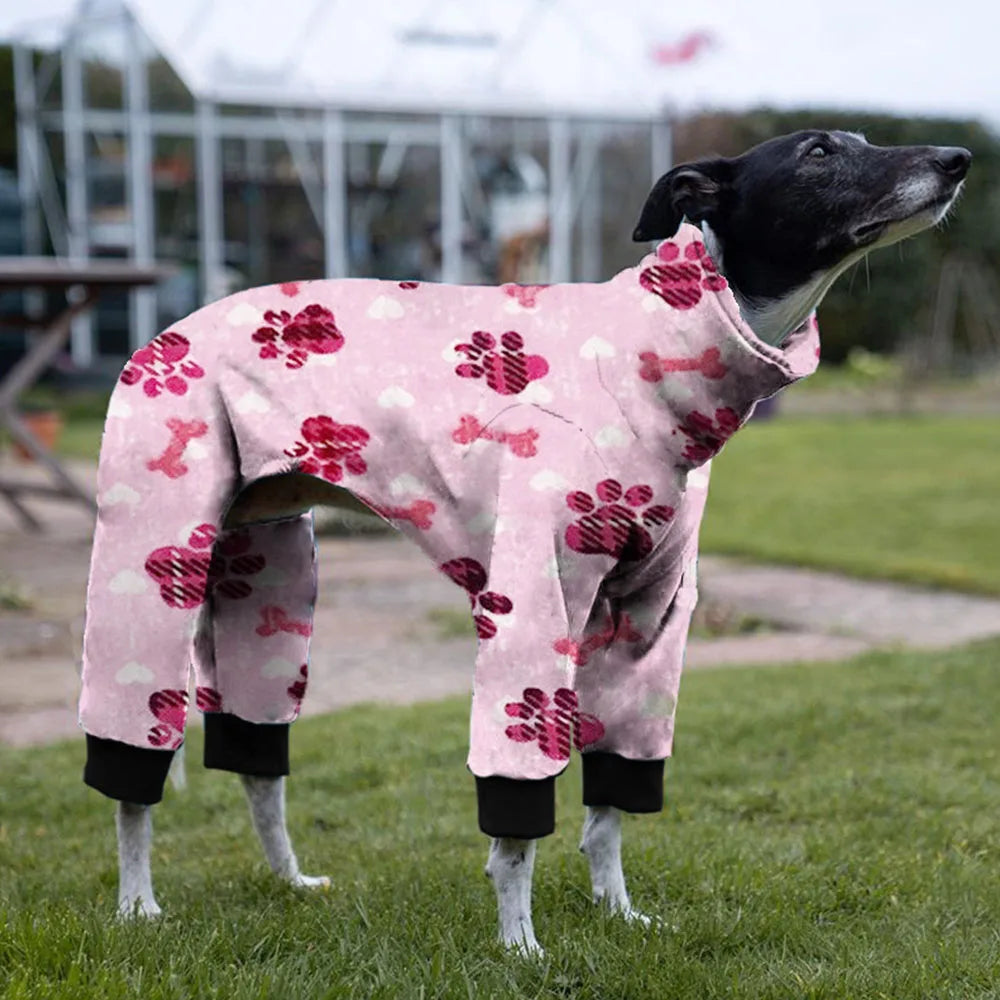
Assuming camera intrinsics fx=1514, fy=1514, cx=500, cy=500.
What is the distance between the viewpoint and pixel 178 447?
278 cm

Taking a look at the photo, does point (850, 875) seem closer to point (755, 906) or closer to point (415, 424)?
point (755, 906)

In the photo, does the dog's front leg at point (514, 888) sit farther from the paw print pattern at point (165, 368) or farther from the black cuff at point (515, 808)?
the paw print pattern at point (165, 368)

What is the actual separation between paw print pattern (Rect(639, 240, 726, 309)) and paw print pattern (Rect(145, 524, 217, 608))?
0.93m

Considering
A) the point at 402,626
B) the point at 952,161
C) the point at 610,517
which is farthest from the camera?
the point at 402,626

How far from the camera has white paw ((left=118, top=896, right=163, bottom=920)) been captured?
288 cm

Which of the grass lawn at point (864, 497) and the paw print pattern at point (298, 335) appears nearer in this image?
the paw print pattern at point (298, 335)

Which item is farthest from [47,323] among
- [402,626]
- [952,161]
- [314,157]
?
[952,161]

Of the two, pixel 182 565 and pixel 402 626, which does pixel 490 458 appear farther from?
pixel 402 626

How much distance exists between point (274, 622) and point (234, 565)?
15 cm

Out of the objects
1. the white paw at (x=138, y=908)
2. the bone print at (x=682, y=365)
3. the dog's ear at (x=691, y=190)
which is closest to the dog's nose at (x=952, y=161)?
the dog's ear at (x=691, y=190)

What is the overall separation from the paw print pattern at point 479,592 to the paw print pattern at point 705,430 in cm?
41

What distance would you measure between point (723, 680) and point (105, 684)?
292cm

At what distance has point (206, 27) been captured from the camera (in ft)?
41.6

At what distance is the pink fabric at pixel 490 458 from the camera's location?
2547mm
